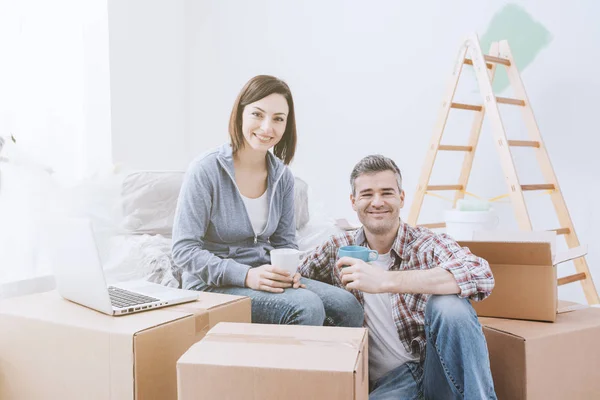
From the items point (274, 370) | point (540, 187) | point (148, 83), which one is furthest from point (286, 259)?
point (148, 83)

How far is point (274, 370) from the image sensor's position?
83 cm

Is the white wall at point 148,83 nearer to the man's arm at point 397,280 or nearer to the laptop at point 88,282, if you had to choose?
the laptop at point 88,282

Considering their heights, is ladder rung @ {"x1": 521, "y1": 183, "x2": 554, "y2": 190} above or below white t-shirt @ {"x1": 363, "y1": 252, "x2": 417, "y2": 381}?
above

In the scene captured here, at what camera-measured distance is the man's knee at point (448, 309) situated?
1.20 metres

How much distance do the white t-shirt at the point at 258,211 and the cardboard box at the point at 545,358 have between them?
2.21 ft

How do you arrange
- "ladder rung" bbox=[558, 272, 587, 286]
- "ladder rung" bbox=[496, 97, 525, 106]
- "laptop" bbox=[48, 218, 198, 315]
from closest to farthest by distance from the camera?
"laptop" bbox=[48, 218, 198, 315]
"ladder rung" bbox=[558, 272, 587, 286]
"ladder rung" bbox=[496, 97, 525, 106]

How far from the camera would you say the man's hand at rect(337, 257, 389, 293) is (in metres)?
1.26

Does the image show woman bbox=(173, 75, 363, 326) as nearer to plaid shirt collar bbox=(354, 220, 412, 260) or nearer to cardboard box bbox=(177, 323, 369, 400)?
plaid shirt collar bbox=(354, 220, 412, 260)

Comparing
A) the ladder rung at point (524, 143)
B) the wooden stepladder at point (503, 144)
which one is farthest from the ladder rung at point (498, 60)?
the ladder rung at point (524, 143)

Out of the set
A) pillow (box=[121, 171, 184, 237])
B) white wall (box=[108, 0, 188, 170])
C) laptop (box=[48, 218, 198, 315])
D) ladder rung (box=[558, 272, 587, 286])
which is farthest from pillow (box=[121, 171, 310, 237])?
ladder rung (box=[558, 272, 587, 286])

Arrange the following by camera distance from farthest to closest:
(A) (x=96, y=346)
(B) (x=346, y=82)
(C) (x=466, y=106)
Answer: (B) (x=346, y=82)
(C) (x=466, y=106)
(A) (x=96, y=346)

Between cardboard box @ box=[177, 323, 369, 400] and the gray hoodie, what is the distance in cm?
49

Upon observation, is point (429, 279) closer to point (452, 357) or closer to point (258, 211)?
point (452, 357)

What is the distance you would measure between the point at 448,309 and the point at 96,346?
75 cm
